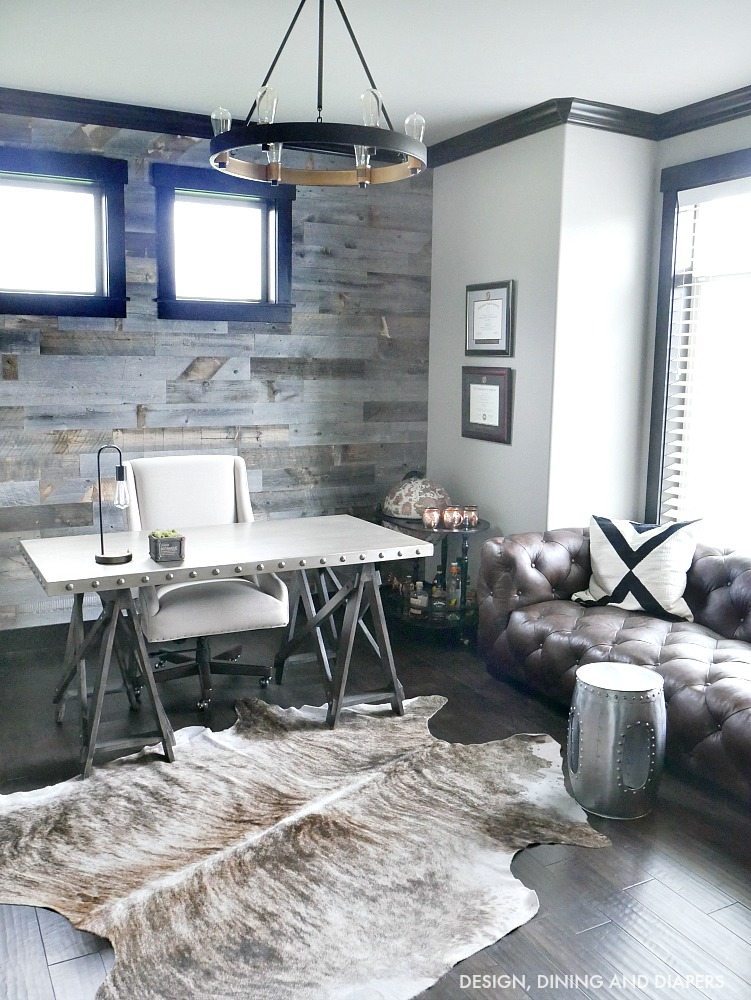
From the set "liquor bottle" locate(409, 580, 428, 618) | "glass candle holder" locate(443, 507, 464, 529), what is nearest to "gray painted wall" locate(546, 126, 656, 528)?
"glass candle holder" locate(443, 507, 464, 529)

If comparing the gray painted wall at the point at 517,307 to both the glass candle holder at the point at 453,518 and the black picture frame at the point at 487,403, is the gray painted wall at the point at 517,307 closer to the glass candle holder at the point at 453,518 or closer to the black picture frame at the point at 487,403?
the black picture frame at the point at 487,403

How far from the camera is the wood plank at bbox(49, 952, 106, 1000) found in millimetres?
2098

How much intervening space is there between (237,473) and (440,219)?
6.83ft

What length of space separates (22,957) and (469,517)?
293 cm

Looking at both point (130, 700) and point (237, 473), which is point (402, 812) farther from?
point (237, 473)

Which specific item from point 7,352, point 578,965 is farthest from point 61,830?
point 7,352

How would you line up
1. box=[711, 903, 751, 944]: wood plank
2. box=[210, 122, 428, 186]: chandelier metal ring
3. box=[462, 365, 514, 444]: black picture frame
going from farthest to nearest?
box=[462, 365, 514, 444]: black picture frame → box=[210, 122, 428, 186]: chandelier metal ring → box=[711, 903, 751, 944]: wood plank

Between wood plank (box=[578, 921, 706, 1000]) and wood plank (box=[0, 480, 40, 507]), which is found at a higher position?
wood plank (box=[0, 480, 40, 507])

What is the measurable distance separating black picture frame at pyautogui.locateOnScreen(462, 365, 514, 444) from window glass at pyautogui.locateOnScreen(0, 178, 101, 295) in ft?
6.60

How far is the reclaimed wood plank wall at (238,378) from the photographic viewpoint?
14.6 feet

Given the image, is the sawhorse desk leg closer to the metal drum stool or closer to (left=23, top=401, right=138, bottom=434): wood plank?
the metal drum stool

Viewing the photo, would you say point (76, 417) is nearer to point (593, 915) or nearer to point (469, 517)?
point (469, 517)

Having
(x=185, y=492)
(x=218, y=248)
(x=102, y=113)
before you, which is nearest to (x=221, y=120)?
(x=185, y=492)

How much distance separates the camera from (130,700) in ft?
12.1
